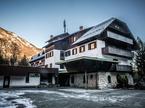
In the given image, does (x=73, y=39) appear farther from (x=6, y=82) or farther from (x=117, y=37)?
(x=6, y=82)

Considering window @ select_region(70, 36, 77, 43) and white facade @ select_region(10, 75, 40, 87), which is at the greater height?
window @ select_region(70, 36, 77, 43)

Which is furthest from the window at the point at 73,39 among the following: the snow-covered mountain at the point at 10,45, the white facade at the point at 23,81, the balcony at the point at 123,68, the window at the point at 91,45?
the snow-covered mountain at the point at 10,45

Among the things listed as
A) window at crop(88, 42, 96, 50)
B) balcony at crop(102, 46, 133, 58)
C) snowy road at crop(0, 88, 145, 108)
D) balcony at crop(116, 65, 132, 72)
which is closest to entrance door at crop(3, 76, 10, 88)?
snowy road at crop(0, 88, 145, 108)

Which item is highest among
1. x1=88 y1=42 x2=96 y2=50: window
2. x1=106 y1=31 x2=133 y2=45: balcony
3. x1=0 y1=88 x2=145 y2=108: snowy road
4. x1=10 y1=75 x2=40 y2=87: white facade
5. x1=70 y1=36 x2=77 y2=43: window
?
x1=70 y1=36 x2=77 y2=43: window

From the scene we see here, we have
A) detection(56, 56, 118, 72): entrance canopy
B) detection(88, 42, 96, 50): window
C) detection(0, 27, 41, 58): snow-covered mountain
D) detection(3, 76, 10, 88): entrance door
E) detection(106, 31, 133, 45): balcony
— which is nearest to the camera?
detection(56, 56, 118, 72): entrance canopy

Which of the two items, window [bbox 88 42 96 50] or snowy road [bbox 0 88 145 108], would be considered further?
window [bbox 88 42 96 50]

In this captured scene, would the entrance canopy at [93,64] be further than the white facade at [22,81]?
No

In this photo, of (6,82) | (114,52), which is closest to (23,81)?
(6,82)

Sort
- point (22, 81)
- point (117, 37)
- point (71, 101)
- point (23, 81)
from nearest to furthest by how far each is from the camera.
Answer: point (71, 101) → point (22, 81) → point (23, 81) → point (117, 37)

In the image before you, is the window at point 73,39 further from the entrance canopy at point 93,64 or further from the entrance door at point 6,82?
the entrance door at point 6,82

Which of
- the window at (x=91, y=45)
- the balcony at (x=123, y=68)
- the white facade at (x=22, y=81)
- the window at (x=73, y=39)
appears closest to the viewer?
the balcony at (x=123, y=68)

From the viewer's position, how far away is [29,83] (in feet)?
107

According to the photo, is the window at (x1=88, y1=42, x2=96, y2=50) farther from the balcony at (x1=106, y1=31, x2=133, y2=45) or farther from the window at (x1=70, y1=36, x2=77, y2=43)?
the window at (x1=70, y1=36, x2=77, y2=43)

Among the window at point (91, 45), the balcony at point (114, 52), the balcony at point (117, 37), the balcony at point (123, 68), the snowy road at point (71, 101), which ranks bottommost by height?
the snowy road at point (71, 101)
